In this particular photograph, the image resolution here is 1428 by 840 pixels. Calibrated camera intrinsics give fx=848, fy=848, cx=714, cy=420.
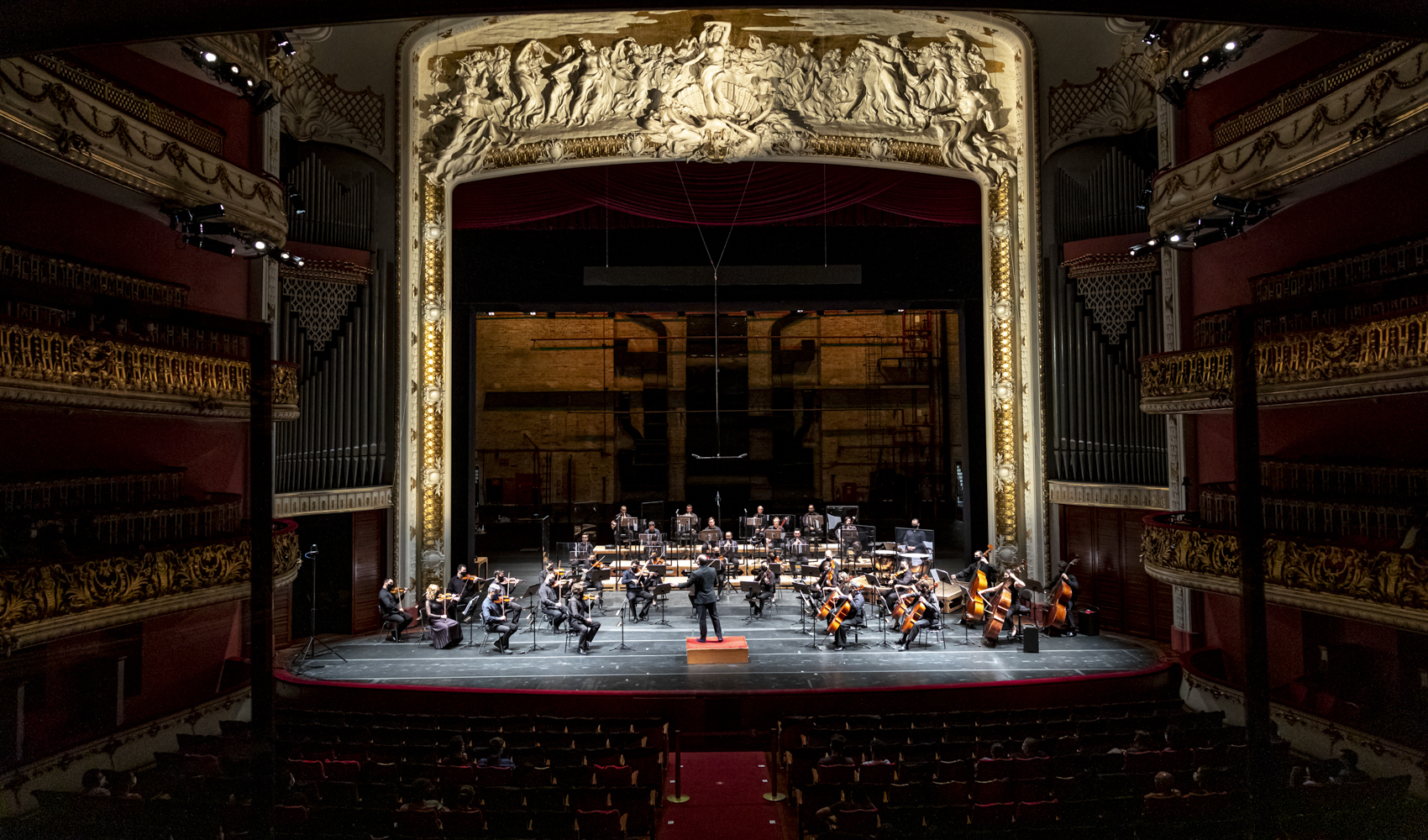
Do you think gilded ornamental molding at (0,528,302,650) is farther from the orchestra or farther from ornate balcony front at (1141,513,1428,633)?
ornate balcony front at (1141,513,1428,633)

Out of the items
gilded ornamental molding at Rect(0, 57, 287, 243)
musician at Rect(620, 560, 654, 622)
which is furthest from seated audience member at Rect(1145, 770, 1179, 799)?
gilded ornamental molding at Rect(0, 57, 287, 243)

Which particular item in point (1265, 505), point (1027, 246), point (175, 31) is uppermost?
point (1027, 246)

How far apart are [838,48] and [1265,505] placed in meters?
10.5

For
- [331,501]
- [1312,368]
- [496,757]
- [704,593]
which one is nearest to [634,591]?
[704,593]

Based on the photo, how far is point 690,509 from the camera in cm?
1828

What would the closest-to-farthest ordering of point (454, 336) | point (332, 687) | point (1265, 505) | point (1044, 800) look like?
point (1044, 800) < point (1265, 505) < point (332, 687) < point (454, 336)

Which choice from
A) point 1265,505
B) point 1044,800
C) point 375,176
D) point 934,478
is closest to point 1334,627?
point 1265,505

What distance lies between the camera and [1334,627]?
10.2 metres

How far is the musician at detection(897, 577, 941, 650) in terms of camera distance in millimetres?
12594

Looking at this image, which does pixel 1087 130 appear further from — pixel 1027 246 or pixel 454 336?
pixel 454 336

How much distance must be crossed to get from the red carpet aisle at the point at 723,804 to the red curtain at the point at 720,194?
10.6 meters

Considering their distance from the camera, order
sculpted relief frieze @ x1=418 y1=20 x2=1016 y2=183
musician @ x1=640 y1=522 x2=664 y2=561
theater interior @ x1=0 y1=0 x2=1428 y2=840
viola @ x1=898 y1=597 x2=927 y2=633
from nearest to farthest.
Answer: theater interior @ x1=0 y1=0 x2=1428 y2=840, viola @ x1=898 y1=597 x2=927 y2=633, sculpted relief frieze @ x1=418 y1=20 x2=1016 y2=183, musician @ x1=640 y1=522 x2=664 y2=561

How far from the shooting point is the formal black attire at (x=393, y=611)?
43.5 feet

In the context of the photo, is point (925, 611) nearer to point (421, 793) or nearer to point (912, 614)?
point (912, 614)
